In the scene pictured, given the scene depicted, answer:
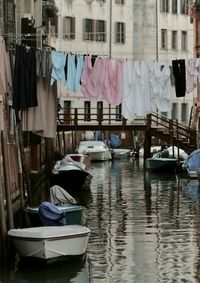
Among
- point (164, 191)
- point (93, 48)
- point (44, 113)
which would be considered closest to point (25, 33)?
point (44, 113)

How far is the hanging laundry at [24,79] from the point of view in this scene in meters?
17.0

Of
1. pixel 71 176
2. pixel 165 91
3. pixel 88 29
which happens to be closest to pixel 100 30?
pixel 88 29

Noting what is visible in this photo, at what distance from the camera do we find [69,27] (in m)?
55.4

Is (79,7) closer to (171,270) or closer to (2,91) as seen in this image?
(2,91)

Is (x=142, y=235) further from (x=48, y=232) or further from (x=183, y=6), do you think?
(x=183, y=6)

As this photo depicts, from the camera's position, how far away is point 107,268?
13.3 m

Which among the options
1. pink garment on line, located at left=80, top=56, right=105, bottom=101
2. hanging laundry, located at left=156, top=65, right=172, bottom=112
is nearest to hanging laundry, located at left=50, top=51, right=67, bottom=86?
pink garment on line, located at left=80, top=56, right=105, bottom=101

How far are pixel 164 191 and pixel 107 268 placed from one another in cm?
1478

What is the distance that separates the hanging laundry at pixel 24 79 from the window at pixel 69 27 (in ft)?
125

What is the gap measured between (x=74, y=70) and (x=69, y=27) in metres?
36.7

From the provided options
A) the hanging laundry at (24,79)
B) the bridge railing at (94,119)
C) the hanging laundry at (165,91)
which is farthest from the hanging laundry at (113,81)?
the bridge railing at (94,119)

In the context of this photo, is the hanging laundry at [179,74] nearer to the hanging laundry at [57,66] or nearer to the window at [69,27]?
the hanging laundry at [57,66]

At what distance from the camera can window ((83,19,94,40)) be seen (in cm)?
5578

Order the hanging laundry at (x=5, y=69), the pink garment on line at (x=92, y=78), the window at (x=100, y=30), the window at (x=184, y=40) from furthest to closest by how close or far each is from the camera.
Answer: the window at (x=184, y=40) < the window at (x=100, y=30) < the pink garment on line at (x=92, y=78) < the hanging laundry at (x=5, y=69)
